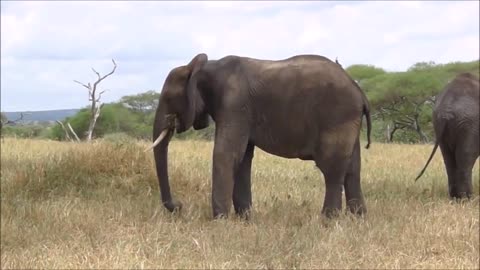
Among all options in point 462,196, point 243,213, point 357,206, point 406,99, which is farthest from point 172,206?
point 406,99

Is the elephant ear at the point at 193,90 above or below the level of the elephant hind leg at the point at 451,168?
above

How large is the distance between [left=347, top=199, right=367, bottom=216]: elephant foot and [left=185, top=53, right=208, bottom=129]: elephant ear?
4.93 ft

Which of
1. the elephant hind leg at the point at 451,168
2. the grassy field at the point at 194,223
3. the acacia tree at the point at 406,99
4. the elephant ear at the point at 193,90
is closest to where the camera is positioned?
the grassy field at the point at 194,223

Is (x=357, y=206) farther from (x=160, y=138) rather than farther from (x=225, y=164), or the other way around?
(x=160, y=138)

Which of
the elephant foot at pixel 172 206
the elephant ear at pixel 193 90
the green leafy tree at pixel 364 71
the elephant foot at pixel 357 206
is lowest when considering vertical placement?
the elephant foot at pixel 357 206

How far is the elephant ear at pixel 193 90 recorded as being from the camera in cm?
614

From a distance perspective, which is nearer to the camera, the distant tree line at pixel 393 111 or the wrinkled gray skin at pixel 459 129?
the wrinkled gray skin at pixel 459 129

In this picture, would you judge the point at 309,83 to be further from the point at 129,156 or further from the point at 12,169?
the point at 12,169

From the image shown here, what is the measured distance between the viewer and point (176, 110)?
632 centimetres

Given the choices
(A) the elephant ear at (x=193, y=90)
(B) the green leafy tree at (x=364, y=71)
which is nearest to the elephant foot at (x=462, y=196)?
(A) the elephant ear at (x=193, y=90)

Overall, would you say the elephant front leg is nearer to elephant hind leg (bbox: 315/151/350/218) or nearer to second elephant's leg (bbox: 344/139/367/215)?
elephant hind leg (bbox: 315/151/350/218)

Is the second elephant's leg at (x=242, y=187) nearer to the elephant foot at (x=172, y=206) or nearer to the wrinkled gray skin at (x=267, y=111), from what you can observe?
the wrinkled gray skin at (x=267, y=111)

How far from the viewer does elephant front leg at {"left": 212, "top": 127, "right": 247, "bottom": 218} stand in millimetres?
6191

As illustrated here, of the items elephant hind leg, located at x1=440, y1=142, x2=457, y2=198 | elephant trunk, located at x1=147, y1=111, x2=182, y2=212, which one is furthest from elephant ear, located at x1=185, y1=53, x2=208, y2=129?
elephant hind leg, located at x1=440, y1=142, x2=457, y2=198
